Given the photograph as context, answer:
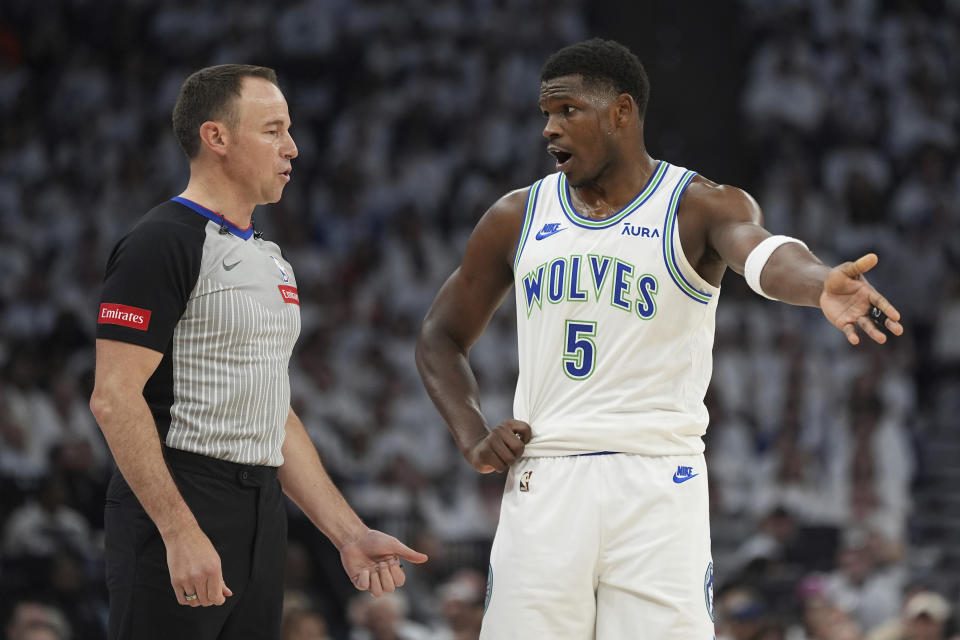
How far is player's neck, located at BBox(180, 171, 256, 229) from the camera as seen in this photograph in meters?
3.66

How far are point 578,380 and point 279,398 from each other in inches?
36.1

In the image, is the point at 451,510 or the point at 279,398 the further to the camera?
the point at 451,510

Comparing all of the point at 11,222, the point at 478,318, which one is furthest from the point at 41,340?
the point at 478,318

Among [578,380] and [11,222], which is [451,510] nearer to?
[11,222]

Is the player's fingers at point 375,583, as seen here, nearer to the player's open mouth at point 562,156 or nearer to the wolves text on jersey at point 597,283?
the wolves text on jersey at point 597,283

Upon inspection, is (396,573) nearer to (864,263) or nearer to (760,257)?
(760,257)

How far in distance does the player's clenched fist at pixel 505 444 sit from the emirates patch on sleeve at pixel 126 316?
115 cm

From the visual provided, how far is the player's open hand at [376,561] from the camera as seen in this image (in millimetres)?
3809

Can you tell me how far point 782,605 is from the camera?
892 cm

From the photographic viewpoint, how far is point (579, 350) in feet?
12.8

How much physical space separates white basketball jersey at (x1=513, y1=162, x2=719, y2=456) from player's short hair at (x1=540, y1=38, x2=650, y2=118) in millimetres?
344

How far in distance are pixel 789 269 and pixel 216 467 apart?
5.50 feet

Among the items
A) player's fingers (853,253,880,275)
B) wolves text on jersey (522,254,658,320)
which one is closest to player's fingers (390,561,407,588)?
wolves text on jersey (522,254,658,320)

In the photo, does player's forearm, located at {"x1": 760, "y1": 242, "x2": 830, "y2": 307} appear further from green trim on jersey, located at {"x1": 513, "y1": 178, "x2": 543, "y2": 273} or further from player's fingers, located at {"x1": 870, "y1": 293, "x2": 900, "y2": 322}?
green trim on jersey, located at {"x1": 513, "y1": 178, "x2": 543, "y2": 273}
